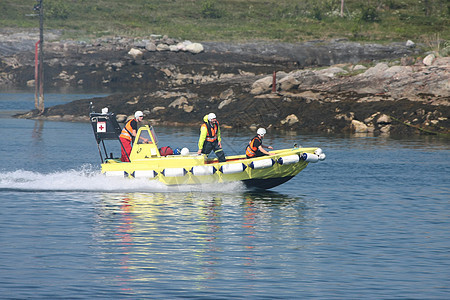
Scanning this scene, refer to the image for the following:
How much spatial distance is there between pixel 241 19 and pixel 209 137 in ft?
253

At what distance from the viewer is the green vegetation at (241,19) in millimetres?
85438

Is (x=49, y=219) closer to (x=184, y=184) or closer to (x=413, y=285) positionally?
(x=184, y=184)

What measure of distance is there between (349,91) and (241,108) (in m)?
6.84

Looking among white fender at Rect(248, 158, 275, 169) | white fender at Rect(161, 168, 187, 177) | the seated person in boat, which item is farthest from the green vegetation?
white fender at Rect(161, 168, 187, 177)

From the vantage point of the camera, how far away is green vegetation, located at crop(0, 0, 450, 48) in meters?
85.4

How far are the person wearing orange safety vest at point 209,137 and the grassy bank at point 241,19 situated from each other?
59.5 metres

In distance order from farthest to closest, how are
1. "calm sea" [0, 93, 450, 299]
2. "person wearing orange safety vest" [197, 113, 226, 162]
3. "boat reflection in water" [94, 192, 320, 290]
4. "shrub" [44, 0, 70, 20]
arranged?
"shrub" [44, 0, 70, 20], "person wearing orange safety vest" [197, 113, 226, 162], "boat reflection in water" [94, 192, 320, 290], "calm sea" [0, 93, 450, 299]

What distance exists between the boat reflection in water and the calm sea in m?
0.03

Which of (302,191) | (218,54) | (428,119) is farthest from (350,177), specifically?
(218,54)

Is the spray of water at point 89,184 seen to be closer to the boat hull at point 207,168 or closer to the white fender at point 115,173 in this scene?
the white fender at point 115,173

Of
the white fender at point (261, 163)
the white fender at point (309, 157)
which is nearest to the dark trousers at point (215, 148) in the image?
the white fender at point (261, 163)

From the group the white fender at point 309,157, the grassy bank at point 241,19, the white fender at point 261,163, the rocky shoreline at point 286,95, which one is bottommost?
the white fender at point 261,163

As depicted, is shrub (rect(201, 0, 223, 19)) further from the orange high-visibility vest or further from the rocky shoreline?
the orange high-visibility vest

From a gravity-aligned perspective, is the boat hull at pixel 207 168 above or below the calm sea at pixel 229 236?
above
